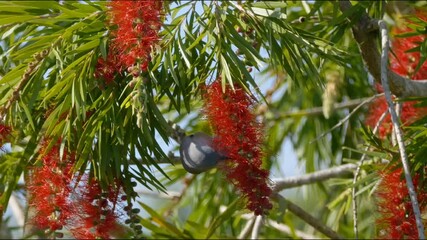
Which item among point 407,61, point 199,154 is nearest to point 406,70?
point 407,61

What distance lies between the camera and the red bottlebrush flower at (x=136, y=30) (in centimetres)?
139

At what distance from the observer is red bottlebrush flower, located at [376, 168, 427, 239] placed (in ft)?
5.12

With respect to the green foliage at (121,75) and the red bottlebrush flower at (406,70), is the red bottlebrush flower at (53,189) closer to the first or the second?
the green foliage at (121,75)

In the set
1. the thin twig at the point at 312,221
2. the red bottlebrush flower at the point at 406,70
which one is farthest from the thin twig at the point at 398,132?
the thin twig at the point at 312,221

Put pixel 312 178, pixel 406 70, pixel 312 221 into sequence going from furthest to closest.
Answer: pixel 312 178 → pixel 312 221 → pixel 406 70

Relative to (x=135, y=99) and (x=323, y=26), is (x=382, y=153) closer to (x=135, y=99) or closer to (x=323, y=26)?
(x=323, y=26)

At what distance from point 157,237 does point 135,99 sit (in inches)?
39.6

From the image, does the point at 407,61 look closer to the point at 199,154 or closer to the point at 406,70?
the point at 406,70

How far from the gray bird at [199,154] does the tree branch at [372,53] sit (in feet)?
1.10

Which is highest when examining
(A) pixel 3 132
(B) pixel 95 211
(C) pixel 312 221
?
(A) pixel 3 132

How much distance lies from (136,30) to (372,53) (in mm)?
483

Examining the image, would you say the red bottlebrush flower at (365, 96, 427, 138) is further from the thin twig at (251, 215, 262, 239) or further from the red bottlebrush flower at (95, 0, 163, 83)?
the red bottlebrush flower at (95, 0, 163, 83)

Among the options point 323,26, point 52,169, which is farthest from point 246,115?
point 323,26

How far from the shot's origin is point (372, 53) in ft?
5.64
